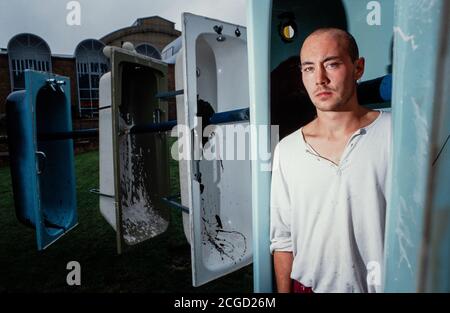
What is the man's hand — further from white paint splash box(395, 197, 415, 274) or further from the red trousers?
white paint splash box(395, 197, 415, 274)

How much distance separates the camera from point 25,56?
472 inches

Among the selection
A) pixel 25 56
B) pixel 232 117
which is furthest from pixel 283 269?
pixel 25 56

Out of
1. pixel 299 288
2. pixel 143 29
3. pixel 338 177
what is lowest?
pixel 299 288

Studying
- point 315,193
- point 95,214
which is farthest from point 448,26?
point 95,214

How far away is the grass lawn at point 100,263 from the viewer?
1.84 meters

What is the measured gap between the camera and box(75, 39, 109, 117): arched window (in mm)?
12320

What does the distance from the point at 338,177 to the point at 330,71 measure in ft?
1.01

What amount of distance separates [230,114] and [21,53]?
45.2 feet

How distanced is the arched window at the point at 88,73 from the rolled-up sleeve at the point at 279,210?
12.4m

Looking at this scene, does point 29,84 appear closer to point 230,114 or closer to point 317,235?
point 230,114

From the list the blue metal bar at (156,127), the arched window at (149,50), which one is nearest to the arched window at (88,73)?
the arched window at (149,50)

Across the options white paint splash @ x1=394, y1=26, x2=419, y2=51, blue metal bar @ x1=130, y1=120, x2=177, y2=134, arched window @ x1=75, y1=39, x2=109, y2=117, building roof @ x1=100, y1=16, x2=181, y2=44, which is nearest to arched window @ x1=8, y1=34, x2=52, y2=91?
arched window @ x1=75, y1=39, x2=109, y2=117

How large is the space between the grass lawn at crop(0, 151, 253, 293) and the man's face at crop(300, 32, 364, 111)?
1372mm

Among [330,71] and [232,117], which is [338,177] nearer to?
[330,71]
